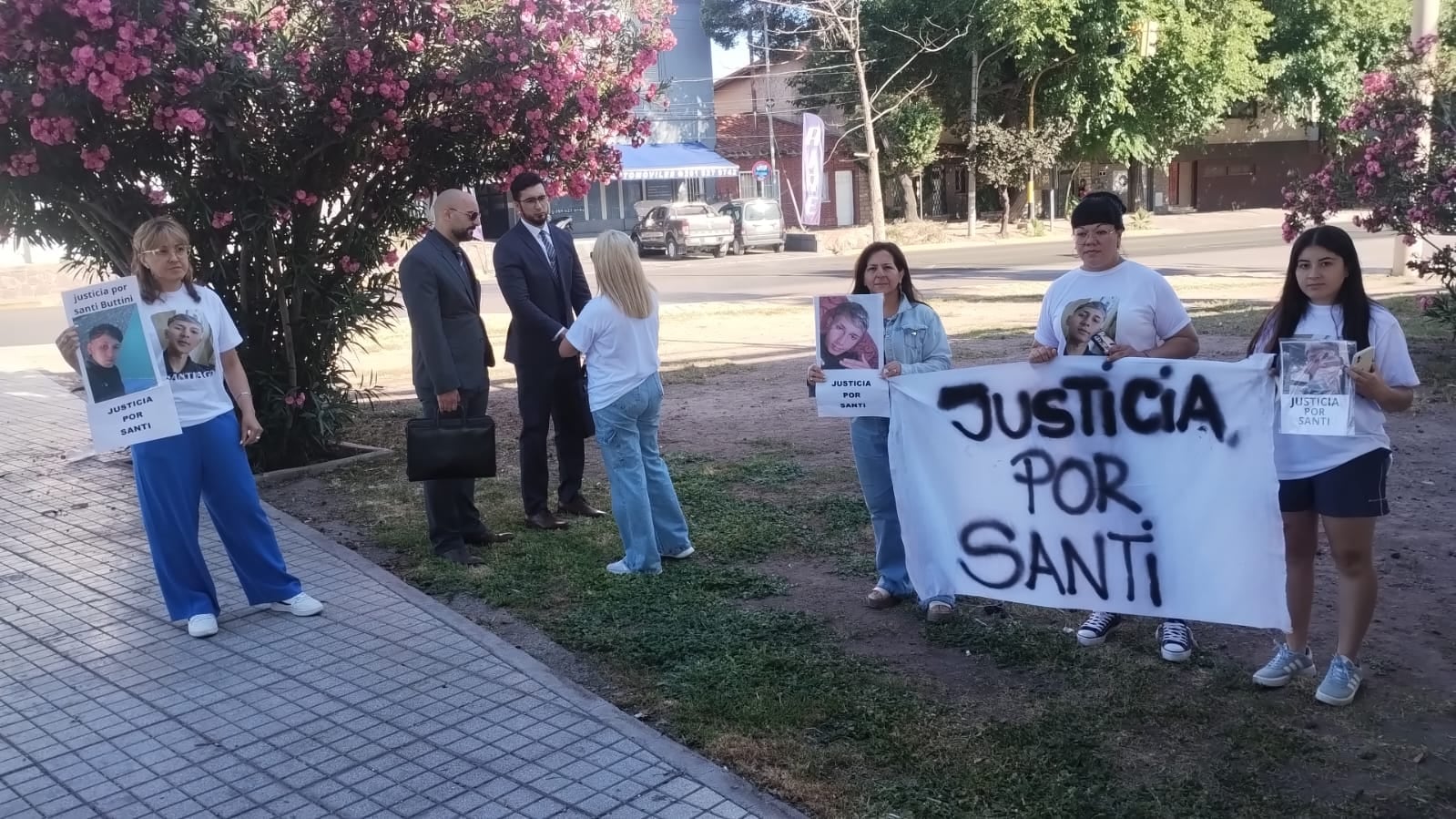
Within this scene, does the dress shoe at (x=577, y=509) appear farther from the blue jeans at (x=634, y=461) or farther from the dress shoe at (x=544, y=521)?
the blue jeans at (x=634, y=461)

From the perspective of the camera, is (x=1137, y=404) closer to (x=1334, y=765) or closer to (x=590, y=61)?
(x=1334, y=765)

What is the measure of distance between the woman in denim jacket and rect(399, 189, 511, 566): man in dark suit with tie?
→ 213 cm

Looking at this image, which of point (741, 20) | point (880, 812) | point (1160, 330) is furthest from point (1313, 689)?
point (741, 20)

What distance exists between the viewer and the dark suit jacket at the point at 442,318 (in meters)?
6.18

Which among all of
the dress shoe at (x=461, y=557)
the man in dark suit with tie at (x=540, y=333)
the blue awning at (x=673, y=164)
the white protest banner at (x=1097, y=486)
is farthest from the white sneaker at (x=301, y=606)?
the blue awning at (x=673, y=164)

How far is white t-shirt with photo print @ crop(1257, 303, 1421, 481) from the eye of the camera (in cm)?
398

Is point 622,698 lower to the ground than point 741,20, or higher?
lower

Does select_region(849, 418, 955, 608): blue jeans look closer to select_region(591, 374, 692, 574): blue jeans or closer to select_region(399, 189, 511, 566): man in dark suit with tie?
select_region(591, 374, 692, 574): blue jeans

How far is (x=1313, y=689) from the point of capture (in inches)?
169

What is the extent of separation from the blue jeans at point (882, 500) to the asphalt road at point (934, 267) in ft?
50.0

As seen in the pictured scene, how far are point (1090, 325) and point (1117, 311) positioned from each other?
113mm

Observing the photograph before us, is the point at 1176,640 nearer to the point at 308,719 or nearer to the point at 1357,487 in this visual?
the point at 1357,487

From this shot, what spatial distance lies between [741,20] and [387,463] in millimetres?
39346

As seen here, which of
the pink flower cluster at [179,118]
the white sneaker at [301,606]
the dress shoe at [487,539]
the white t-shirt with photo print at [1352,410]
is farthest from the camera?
the pink flower cluster at [179,118]
